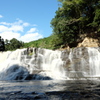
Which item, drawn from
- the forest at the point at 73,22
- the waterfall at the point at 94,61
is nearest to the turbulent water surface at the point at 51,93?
the waterfall at the point at 94,61

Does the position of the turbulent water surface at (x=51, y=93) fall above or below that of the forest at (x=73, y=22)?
below

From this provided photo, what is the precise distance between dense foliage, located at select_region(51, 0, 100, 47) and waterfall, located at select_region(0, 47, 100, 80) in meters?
8.57

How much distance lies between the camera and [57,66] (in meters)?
21.9

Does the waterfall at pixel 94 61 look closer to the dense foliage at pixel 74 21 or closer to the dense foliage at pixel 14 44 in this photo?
the dense foliage at pixel 74 21

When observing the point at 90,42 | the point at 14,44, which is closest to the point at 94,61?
the point at 90,42

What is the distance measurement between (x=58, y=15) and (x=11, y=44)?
25.7 metres

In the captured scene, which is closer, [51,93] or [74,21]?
[51,93]

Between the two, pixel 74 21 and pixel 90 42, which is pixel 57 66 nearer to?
pixel 90 42

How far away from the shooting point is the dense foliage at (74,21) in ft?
102

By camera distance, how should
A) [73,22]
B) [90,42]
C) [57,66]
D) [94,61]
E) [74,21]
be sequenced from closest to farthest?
[94,61], [57,66], [90,42], [74,21], [73,22]

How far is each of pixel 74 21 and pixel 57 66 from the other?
12.8 m

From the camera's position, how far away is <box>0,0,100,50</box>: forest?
31186 millimetres

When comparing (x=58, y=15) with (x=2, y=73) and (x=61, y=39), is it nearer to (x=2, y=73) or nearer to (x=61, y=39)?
(x=61, y=39)

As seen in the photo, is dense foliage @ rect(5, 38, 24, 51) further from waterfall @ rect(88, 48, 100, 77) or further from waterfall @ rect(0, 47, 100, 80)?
waterfall @ rect(88, 48, 100, 77)
